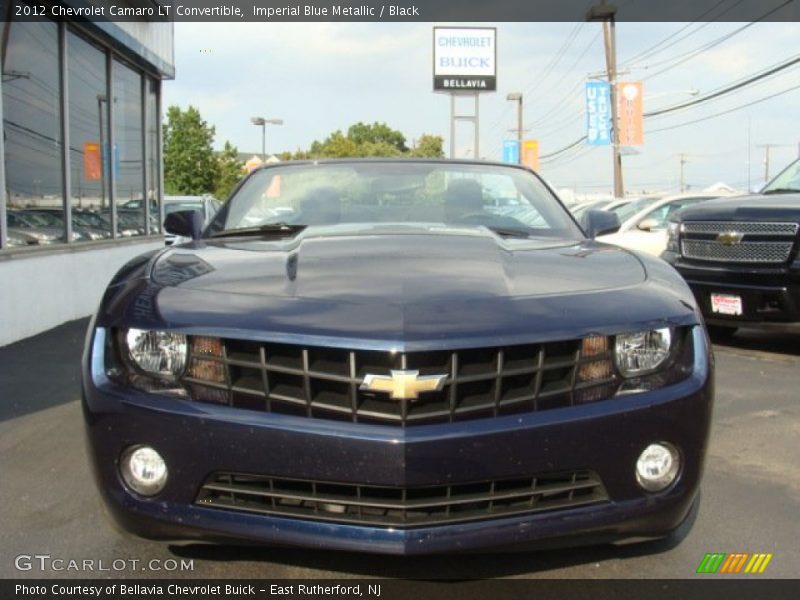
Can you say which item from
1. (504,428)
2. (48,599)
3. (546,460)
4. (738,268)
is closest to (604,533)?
(546,460)

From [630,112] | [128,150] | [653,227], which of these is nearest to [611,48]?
[630,112]

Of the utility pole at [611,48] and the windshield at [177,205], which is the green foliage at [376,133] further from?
the windshield at [177,205]

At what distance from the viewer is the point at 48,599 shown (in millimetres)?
2586

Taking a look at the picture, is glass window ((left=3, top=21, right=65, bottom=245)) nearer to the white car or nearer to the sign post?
the white car

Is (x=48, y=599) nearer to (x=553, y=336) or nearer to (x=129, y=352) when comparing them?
(x=129, y=352)

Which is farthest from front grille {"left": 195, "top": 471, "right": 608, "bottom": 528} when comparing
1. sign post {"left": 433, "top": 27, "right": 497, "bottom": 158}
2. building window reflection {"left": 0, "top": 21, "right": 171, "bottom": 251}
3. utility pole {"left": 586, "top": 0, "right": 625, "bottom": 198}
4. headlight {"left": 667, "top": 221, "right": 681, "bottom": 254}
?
sign post {"left": 433, "top": 27, "right": 497, "bottom": 158}

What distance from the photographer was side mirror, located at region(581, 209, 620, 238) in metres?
3.92

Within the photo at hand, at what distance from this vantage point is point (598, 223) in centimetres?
394

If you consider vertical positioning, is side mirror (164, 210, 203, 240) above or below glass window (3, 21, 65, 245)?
below

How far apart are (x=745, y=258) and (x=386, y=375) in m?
5.39

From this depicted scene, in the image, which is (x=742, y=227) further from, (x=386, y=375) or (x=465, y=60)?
(x=465, y=60)

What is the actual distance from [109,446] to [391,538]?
87cm

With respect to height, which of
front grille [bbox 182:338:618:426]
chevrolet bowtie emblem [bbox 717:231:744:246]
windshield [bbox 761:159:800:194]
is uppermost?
windshield [bbox 761:159:800:194]

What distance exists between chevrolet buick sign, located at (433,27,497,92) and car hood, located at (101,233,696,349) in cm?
3478
